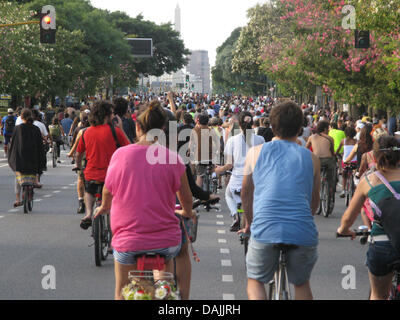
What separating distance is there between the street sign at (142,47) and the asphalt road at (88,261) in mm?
84600

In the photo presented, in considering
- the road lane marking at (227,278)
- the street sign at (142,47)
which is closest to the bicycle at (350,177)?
the road lane marking at (227,278)

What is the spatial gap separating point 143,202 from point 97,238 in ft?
15.2

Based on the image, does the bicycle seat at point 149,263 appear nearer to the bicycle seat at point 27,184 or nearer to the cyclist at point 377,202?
the cyclist at point 377,202

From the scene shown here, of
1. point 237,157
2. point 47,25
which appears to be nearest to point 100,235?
point 237,157

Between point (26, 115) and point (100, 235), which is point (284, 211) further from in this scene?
point (26, 115)

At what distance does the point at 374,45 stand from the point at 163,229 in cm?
2941

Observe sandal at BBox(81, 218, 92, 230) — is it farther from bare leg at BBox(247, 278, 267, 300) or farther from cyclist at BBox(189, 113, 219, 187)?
cyclist at BBox(189, 113, 219, 187)

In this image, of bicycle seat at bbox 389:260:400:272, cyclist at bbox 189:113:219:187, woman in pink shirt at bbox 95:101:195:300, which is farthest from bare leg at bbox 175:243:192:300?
cyclist at bbox 189:113:219:187

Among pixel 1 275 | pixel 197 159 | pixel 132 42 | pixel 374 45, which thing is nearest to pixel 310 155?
pixel 1 275

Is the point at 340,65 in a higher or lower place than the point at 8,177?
higher

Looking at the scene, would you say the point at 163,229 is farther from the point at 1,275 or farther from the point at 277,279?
the point at 1,275

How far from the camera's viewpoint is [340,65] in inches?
1436

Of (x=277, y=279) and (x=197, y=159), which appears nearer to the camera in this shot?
(x=277, y=279)

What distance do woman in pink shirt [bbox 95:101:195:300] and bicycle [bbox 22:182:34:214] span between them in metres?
9.79
